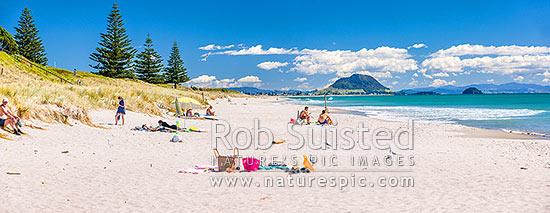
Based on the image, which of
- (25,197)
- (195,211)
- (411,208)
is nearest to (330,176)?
(411,208)

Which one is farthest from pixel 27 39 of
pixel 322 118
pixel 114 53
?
pixel 322 118

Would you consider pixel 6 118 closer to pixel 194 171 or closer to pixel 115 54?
pixel 194 171

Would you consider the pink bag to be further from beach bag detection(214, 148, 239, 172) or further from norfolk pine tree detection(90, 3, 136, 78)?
norfolk pine tree detection(90, 3, 136, 78)

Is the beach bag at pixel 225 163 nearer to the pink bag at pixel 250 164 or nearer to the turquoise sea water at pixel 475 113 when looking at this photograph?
the pink bag at pixel 250 164

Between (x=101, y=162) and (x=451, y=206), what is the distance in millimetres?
6309

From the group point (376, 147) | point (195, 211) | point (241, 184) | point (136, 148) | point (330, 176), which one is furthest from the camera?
point (376, 147)

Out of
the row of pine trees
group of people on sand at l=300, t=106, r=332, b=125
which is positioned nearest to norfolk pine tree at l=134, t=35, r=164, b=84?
the row of pine trees

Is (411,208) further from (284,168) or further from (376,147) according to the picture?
(376,147)

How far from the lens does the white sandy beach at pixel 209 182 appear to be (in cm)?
493

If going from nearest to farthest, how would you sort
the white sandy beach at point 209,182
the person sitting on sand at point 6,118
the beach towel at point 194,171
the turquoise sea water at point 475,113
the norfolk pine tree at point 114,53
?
1. the white sandy beach at point 209,182
2. the beach towel at point 194,171
3. the person sitting on sand at point 6,118
4. the turquoise sea water at point 475,113
5. the norfolk pine tree at point 114,53

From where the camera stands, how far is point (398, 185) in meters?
6.08

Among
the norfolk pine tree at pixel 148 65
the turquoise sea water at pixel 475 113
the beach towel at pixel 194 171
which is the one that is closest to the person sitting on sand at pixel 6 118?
the beach towel at pixel 194 171

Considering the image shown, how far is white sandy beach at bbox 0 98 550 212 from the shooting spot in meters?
4.93

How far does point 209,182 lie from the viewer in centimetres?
612
